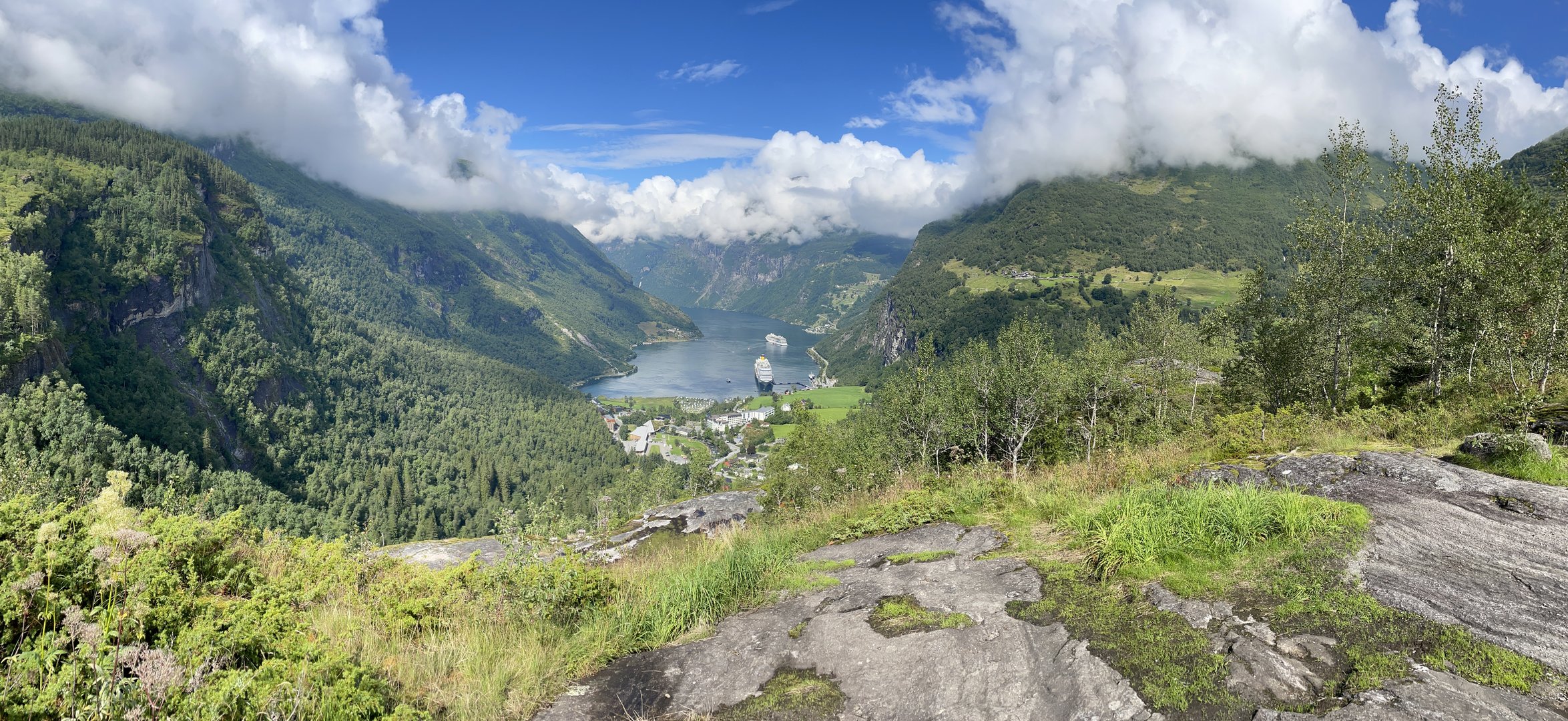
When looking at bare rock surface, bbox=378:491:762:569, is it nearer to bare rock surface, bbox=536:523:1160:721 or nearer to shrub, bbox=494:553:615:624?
shrub, bbox=494:553:615:624

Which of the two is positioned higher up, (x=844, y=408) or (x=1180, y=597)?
(x=1180, y=597)

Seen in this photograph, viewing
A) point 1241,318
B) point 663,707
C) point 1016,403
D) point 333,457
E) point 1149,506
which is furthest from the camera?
point 333,457

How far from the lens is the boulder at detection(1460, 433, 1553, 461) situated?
740 centimetres

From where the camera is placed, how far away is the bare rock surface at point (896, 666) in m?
4.08

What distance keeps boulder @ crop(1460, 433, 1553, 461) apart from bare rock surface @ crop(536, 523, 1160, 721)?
6.82 meters

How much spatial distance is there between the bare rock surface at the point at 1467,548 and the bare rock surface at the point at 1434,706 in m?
0.67

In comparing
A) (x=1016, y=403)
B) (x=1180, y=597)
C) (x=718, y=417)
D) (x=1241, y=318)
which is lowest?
(x=718, y=417)

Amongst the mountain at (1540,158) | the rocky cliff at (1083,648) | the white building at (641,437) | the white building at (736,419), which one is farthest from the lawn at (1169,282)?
the rocky cliff at (1083,648)

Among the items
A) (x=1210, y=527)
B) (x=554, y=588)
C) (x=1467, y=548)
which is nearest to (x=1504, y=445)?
(x=1467, y=548)

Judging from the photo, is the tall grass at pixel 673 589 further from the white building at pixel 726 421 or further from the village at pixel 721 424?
the white building at pixel 726 421

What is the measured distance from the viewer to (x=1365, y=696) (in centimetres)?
345

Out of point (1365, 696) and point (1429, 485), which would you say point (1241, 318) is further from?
point (1365, 696)

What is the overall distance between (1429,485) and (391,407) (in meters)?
173

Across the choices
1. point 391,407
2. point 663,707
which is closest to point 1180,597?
point 663,707
